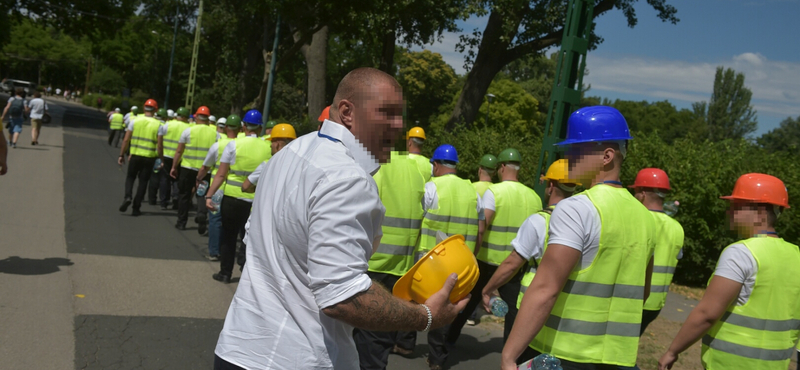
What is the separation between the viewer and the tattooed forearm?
202 centimetres

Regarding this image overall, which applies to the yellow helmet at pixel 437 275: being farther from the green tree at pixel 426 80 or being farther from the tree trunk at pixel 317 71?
the green tree at pixel 426 80

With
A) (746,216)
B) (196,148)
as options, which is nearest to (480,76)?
(196,148)

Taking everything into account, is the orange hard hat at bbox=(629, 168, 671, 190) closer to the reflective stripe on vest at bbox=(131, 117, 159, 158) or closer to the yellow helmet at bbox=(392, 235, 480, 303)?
the yellow helmet at bbox=(392, 235, 480, 303)

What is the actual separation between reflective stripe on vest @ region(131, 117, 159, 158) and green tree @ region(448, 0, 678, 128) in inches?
416

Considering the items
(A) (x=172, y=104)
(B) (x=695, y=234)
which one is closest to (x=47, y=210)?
(B) (x=695, y=234)

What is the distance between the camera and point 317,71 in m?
21.5

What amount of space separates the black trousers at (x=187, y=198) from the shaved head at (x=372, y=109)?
9927 millimetres

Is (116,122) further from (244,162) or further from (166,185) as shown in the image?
(244,162)

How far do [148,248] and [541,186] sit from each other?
569cm

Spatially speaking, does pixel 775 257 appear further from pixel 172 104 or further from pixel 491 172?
pixel 172 104

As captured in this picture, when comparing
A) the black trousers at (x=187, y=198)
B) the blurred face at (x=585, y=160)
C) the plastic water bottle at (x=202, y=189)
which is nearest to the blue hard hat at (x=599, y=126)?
the blurred face at (x=585, y=160)

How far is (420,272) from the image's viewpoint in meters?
2.37

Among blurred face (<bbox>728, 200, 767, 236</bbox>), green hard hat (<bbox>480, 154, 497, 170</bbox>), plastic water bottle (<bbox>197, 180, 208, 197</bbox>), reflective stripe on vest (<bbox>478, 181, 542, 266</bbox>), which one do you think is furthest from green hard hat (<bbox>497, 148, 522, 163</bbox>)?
plastic water bottle (<bbox>197, 180, 208, 197</bbox>)

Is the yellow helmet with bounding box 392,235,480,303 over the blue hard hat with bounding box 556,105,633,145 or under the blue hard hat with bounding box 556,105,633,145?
under
